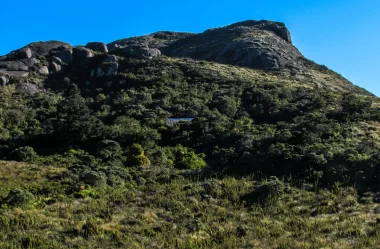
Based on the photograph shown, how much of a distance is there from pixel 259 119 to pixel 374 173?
71.8 ft

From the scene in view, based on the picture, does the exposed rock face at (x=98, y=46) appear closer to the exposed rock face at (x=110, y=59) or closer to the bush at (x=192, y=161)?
the exposed rock face at (x=110, y=59)

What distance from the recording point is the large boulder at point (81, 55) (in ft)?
259

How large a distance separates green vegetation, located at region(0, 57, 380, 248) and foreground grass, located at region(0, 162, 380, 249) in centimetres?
7

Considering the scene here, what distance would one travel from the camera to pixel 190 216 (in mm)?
18281

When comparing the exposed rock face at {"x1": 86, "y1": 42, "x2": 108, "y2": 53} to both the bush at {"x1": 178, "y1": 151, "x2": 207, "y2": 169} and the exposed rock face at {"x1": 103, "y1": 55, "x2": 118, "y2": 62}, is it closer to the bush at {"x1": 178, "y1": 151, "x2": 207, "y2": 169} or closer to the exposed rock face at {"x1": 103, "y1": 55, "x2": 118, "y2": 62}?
the exposed rock face at {"x1": 103, "y1": 55, "x2": 118, "y2": 62}

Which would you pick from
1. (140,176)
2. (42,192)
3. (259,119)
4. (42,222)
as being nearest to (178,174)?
(140,176)

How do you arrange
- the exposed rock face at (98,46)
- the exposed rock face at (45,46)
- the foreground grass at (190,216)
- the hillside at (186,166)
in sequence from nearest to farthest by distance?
the foreground grass at (190,216) < the hillside at (186,166) < the exposed rock face at (45,46) < the exposed rock face at (98,46)

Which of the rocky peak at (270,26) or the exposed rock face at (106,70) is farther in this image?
the rocky peak at (270,26)

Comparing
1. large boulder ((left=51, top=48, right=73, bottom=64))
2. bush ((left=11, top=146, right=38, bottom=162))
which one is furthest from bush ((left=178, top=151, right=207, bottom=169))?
large boulder ((left=51, top=48, right=73, bottom=64))

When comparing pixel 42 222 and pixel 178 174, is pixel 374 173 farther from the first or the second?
pixel 42 222

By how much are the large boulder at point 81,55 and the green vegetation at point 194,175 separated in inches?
1178

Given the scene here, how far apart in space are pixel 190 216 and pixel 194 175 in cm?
766

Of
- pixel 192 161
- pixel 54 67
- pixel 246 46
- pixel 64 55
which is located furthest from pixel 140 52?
pixel 192 161

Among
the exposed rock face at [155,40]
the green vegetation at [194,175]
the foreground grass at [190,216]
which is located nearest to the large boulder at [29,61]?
the green vegetation at [194,175]
